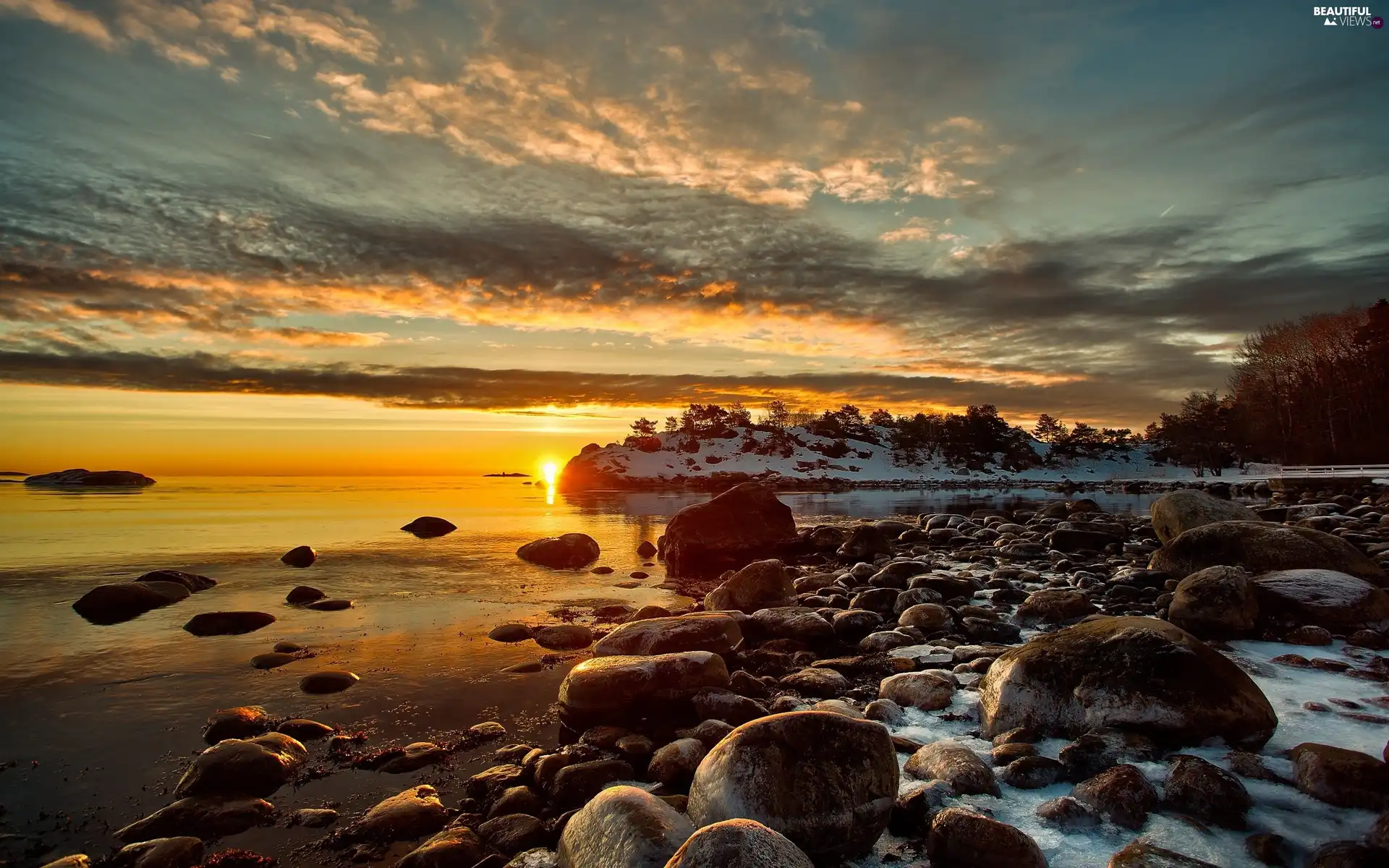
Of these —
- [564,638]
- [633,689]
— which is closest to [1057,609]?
[633,689]

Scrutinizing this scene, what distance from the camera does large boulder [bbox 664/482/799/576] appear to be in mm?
23438

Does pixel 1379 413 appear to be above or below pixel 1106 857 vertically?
above

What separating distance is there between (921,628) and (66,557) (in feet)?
96.2

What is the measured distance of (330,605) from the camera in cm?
1522

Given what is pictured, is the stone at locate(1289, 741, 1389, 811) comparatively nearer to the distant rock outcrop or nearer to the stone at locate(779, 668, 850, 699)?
the stone at locate(779, 668, 850, 699)

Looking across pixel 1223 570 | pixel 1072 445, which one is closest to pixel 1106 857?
pixel 1223 570

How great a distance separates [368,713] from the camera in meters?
8.48

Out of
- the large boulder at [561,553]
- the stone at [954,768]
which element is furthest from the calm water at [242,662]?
the stone at [954,768]

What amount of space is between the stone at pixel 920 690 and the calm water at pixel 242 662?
4.25 m

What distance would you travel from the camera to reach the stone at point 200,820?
5598 mm

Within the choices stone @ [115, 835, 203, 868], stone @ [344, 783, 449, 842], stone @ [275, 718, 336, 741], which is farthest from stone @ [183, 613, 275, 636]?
stone @ [344, 783, 449, 842]

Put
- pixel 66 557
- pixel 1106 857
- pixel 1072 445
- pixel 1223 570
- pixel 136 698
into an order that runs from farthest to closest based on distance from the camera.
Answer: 1. pixel 1072 445
2. pixel 66 557
3. pixel 1223 570
4. pixel 136 698
5. pixel 1106 857

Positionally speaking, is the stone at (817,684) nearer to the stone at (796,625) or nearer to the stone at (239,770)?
the stone at (796,625)

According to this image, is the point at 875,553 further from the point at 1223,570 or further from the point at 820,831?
the point at 820,831
